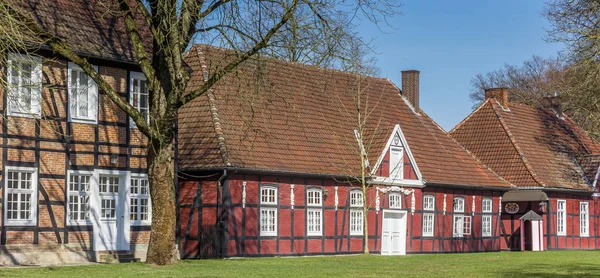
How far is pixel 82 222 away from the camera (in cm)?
2795

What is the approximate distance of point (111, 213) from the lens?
29.1 metres

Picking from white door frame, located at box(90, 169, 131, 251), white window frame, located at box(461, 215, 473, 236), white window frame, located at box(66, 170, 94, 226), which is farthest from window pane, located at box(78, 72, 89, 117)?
white window frame, located at box(461, 215, 473, 236)

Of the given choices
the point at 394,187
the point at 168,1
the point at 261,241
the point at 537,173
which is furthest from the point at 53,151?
the point at 537,173

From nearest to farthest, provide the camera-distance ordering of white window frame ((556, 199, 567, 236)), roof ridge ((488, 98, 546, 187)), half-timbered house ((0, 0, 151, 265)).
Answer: half-timbered house ((0, 0, 151, 265)) → roof ridge ((488, 98, 546, 187)) → white window frame ((556, 199, 567, 236))

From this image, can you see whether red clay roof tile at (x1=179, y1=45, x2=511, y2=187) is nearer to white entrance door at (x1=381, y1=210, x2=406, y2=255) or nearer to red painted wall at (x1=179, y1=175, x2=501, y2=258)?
red painted wall at (x1=179, y1=175, x2=501, y2=258)

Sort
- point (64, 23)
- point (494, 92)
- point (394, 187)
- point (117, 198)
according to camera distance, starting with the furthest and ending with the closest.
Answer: point (494, 92), point (394, 187), point (117, 198), point (64, 23)

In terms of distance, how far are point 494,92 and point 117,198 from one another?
27.1 metres

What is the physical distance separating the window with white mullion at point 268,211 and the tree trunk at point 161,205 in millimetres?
9260

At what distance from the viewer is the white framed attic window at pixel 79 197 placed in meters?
27.7

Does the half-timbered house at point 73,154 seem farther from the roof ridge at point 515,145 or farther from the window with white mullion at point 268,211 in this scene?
the roof ridge at point 515,145

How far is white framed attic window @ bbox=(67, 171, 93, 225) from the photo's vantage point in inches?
1091

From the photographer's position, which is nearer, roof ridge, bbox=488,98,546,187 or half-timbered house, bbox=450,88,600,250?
roof ridge, bbox=488,98,546,187

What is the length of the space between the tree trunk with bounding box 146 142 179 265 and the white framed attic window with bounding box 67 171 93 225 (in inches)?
152

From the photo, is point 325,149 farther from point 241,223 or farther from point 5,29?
point 5,29
